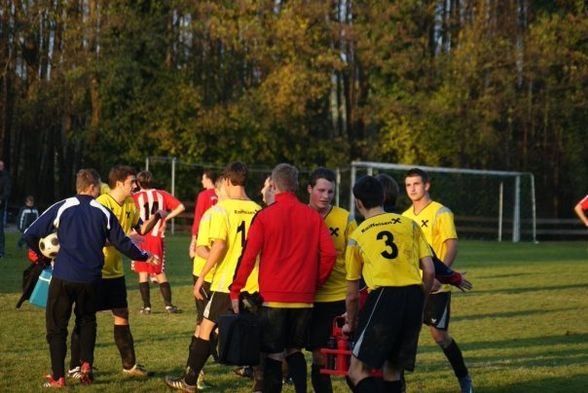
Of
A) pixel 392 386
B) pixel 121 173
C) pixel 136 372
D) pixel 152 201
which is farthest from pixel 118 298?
pixel 152 201

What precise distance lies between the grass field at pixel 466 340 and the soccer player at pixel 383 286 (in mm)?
2178

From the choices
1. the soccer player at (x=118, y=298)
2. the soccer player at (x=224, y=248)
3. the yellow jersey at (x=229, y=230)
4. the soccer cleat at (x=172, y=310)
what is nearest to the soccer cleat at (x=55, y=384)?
the soccer player at (x=118, y=298)

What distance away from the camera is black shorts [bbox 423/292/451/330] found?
30.6 feet

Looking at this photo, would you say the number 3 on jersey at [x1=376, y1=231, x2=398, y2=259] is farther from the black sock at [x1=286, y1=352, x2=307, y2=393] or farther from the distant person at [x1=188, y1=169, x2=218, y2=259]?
the distant person at [x1=188, y1=169, x2=218, y2=259]

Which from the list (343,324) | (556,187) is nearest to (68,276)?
(343,324)

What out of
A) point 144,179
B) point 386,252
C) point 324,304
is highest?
point 144,179

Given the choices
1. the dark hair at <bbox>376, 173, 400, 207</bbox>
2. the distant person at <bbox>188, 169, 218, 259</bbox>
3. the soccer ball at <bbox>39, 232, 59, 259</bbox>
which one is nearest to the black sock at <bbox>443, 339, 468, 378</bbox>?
the dark hair at <bbox>376, 173, 400, 207</bbox>

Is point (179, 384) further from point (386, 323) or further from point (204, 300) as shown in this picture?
point (386, 323)

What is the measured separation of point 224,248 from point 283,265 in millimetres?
1214

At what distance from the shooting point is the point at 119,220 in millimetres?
10203

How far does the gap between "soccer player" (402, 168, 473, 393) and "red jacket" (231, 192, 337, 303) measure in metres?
1.78

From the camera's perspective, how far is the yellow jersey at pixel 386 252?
717 cm

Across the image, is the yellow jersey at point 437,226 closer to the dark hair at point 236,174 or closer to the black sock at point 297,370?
the dark hair at point 236,174

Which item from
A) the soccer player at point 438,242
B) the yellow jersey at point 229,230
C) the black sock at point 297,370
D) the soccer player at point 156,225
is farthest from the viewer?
the soccer player at point 156,225
